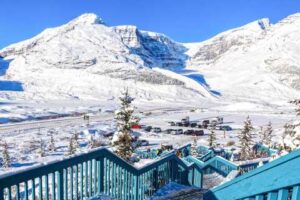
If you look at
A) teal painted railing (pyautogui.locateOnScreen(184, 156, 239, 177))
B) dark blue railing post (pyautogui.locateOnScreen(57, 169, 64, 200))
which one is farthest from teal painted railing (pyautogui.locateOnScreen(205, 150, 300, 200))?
teal painted railing (pyautogui.locateOnScreen(184, 156, 239, 177))

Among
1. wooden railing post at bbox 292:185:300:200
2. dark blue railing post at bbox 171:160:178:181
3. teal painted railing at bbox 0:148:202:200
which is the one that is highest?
wooden railing post at bbox 292:185:300:200

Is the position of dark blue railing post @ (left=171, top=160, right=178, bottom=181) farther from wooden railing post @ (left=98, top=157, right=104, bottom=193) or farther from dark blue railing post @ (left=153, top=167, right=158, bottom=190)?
wooden railing post @ (left=98, top=157, right=104, bottom=193)

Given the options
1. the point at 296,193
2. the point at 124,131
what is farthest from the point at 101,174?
the point at 124,131

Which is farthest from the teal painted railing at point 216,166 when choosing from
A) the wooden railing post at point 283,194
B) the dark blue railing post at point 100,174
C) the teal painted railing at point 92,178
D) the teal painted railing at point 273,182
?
the wooden railing post at point 283,194

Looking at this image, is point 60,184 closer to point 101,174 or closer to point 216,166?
point 101,174

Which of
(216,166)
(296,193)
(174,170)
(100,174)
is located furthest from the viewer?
(216,166)

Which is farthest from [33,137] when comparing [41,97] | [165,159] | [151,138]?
[41,97]
